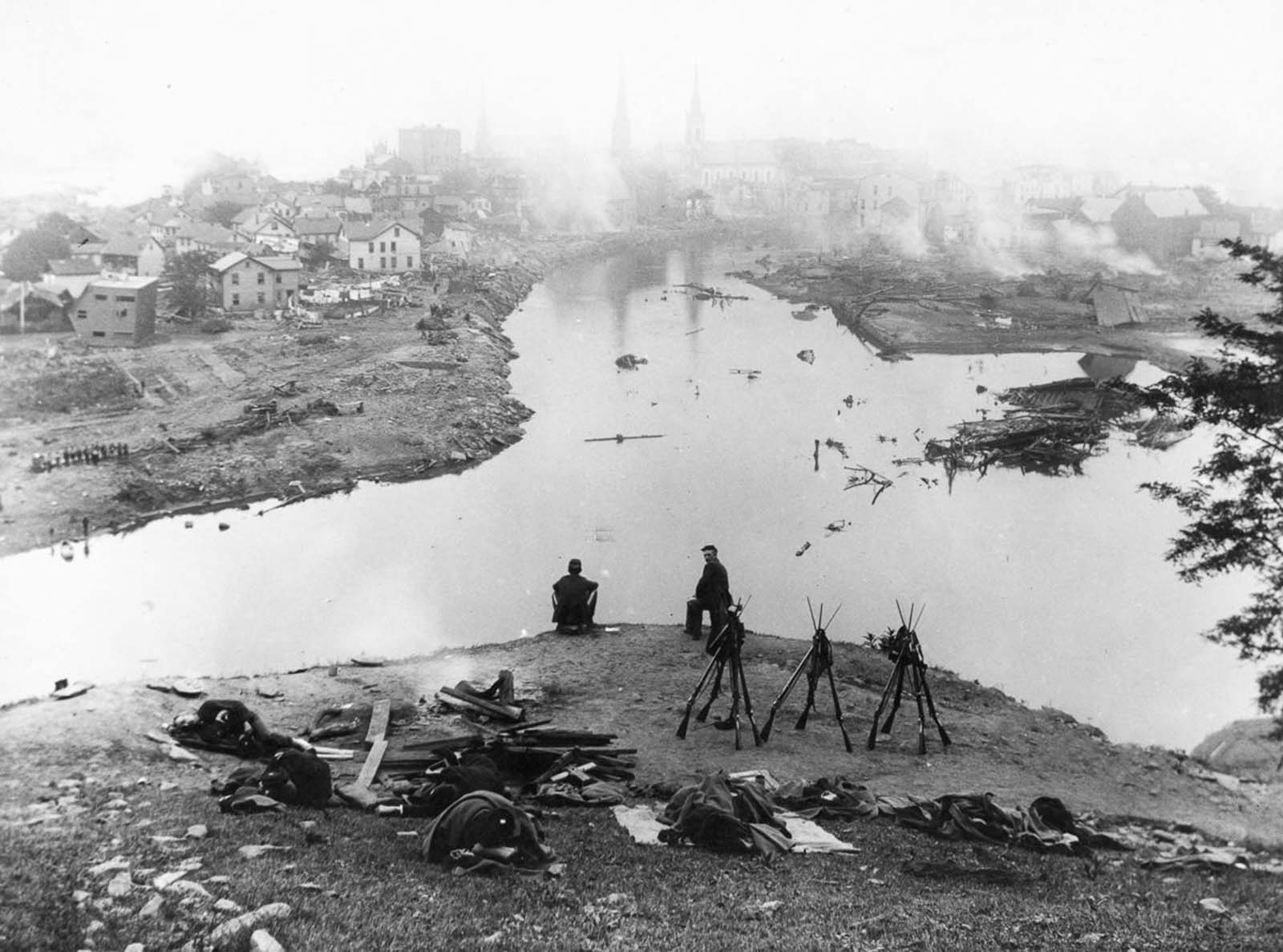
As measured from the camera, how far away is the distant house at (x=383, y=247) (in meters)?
46.9

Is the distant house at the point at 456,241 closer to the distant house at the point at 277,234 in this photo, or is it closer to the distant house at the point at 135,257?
the distant house at the point at 277,234

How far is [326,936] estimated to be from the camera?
200 inches

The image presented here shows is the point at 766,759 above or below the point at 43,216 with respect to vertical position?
below

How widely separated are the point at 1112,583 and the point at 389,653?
1130 cm

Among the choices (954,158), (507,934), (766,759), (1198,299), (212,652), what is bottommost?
(212,652)

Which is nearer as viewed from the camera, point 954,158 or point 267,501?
point 267,501

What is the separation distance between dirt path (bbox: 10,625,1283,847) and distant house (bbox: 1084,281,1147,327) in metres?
30.0

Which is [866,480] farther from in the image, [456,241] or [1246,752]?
[456,241]

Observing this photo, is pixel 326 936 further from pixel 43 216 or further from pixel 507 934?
pixel 43 216

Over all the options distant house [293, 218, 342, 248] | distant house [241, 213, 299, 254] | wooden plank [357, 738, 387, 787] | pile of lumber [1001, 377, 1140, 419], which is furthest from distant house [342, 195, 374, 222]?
wooden plank [357, 738, 387, 787]

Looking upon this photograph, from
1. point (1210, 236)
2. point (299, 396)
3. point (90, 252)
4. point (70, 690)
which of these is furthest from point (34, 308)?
point (1210, 236)

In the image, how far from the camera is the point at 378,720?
9.25 metres

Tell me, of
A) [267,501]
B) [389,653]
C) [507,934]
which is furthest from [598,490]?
[507,934]

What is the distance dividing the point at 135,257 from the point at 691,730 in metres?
37.5
